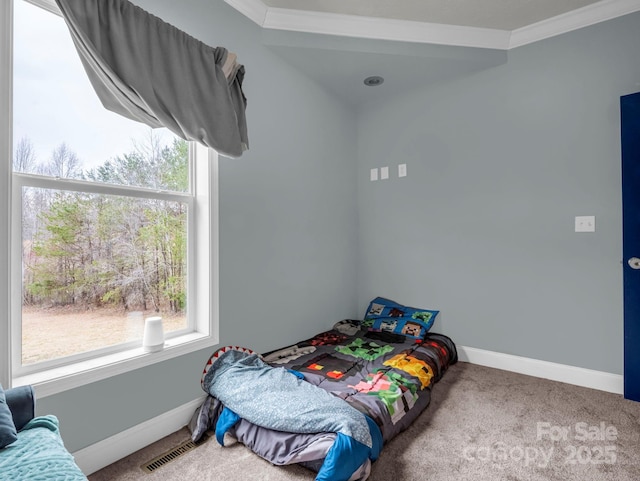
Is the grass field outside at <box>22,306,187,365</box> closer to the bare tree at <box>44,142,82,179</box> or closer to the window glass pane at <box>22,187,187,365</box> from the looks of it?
the window glass pane at <box>22,187,187,365</box>

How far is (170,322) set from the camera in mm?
1993

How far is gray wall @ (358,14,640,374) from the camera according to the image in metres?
2.32

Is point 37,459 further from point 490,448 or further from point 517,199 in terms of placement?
point 517,199

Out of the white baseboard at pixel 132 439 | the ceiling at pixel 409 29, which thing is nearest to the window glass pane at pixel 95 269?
the white baseboard at pixel 132 439

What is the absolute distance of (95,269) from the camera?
1.67m

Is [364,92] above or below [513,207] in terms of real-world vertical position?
above

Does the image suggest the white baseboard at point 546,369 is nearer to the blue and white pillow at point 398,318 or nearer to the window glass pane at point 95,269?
the blue and white pillow at point 398,318

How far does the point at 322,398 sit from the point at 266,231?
3.97 ft

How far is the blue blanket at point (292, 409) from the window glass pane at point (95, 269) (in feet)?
1.50

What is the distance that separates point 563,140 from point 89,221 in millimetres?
3077

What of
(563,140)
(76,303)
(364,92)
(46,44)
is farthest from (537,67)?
(76,303)

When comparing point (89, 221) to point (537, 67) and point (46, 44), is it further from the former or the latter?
point (537, 67)

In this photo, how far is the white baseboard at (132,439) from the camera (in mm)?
1515

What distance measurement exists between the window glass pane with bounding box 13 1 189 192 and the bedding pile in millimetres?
1223
